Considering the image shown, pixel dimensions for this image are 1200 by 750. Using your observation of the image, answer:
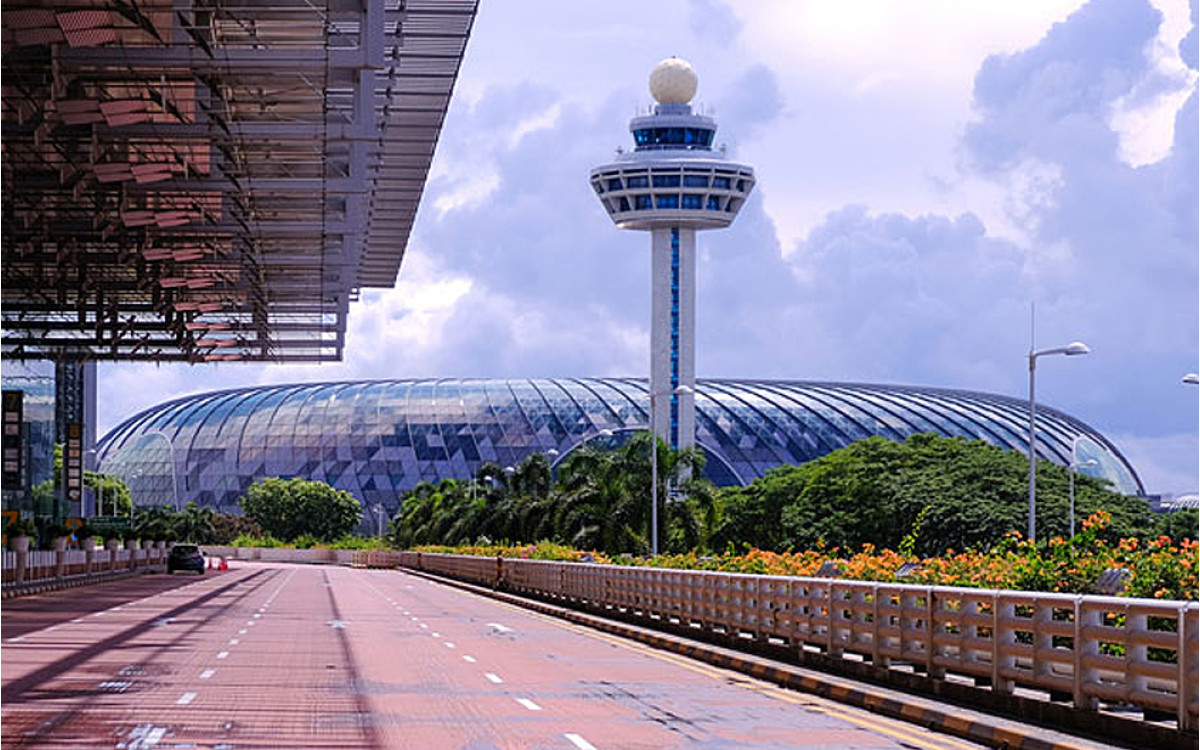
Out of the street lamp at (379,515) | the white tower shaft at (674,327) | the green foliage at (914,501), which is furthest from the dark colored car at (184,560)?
the street lamp at (379,515)

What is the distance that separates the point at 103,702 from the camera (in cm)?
1991

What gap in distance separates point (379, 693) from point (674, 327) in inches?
5773

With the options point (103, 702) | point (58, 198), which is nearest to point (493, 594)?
point (58, 198)

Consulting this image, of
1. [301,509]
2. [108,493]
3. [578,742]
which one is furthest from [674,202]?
[578,742]

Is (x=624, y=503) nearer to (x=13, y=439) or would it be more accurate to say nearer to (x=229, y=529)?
(x=13, y=439)

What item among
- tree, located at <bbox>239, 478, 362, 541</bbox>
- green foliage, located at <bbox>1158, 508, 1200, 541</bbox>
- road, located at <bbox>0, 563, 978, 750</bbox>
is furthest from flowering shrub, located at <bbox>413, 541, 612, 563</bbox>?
tree, located at <bbox>239, 478, 362, 541</bbox>

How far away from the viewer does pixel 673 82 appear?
171m

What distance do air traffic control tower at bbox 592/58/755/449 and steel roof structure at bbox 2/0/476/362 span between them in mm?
93369

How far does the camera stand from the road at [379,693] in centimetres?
1741

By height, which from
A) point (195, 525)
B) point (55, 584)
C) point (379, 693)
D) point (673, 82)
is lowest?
point (195, 525)

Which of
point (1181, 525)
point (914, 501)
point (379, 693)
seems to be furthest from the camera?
point (1181, 525)

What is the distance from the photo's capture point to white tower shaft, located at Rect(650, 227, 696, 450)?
168 metres

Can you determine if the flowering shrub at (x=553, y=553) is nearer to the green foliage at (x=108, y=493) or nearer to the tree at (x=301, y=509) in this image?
the green foliage at (x=108, y=493)

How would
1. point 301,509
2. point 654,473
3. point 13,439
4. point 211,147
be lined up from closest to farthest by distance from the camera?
point 211,147
point 654,473
point 13,439
point 301,509
